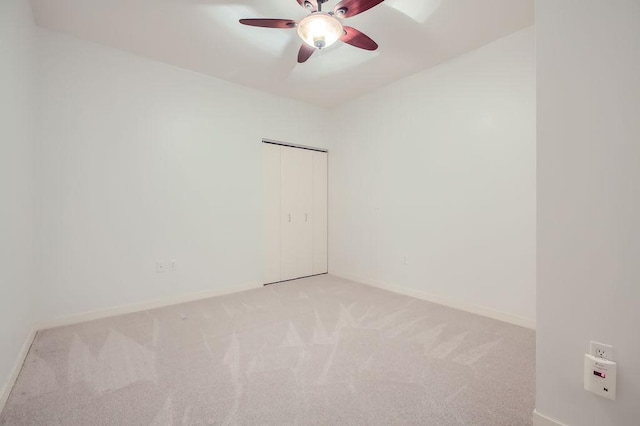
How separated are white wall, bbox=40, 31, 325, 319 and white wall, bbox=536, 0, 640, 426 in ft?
10.5

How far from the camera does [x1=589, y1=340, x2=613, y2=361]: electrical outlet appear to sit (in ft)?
3.70

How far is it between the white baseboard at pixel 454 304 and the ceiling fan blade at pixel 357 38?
2651mm

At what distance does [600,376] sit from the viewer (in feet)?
3.74

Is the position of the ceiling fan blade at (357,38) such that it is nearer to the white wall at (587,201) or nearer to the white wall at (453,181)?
the white wall at (587,201)

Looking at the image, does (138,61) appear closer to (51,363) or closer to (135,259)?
(135,259)

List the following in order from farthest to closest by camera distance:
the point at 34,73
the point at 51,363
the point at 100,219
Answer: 1. the point at 100,219
2. the point at 34,73
3. the point at 51,363

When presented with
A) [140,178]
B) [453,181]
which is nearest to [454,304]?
[453,181]

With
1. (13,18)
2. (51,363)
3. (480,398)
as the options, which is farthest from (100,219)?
(480,398)

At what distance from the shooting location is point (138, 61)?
301 cm

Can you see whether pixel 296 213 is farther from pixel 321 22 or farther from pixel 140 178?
pixel 321 22

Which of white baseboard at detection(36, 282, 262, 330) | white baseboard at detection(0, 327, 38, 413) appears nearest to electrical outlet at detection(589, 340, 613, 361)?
white baseboard at detection(0, 327, 38, 413)

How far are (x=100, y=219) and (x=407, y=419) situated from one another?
122 inches

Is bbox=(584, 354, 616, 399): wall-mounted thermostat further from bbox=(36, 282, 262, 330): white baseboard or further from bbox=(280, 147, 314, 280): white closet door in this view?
bbox=(280, 147, 314, 280): white closet door

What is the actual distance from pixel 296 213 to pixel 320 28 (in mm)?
2709
